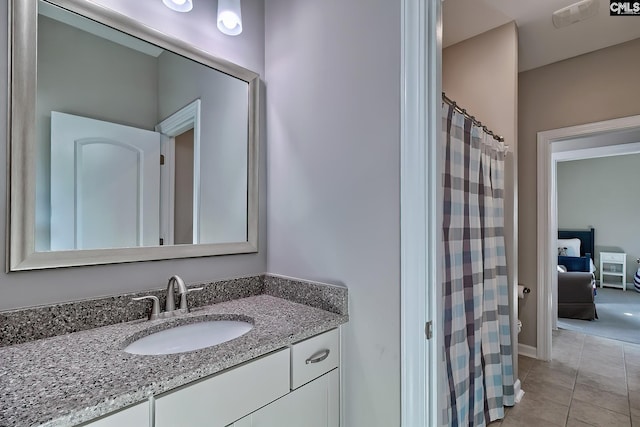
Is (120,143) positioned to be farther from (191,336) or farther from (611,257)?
(611,257)

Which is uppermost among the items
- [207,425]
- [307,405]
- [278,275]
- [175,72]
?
A: [175,72]

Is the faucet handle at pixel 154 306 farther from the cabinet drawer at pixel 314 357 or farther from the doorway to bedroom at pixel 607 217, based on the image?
the doorway to bedroom at pixel 607 217

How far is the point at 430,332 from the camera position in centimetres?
103

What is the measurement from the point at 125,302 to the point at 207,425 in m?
0.57

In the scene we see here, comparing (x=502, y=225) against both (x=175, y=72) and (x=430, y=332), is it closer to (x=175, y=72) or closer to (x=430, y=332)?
(x=430, y=332)

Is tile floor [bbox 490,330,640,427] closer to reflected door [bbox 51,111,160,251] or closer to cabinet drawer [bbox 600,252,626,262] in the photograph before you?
reflected door [bbox 51,111,160,251]

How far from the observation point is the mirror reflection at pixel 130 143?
3.27ft

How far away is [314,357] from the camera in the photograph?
104 cm

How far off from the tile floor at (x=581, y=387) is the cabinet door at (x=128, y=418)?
205 cm

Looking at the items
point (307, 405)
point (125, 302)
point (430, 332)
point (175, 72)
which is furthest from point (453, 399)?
point (175, 72)

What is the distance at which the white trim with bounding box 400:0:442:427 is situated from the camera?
3.31ft

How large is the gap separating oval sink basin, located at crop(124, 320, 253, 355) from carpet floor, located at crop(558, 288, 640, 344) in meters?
3.98
